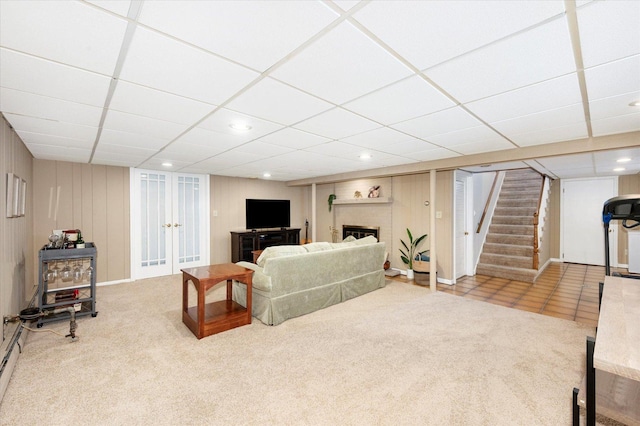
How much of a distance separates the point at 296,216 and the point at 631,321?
23.4 feet

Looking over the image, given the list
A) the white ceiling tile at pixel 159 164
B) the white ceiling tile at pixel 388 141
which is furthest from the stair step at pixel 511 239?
the white ceiling tile at pixel 159 164

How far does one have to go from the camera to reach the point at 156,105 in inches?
88.0

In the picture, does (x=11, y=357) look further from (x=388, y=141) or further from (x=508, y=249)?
(x=508, y=249)

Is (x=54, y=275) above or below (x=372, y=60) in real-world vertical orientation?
below

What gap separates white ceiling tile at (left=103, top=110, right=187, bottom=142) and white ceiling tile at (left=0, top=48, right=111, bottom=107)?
0.39 metres

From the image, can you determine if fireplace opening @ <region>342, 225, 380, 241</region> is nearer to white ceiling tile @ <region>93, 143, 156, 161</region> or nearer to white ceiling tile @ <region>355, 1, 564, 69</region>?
white ceiling tile @ <region>93, 143, 156, 161</region>

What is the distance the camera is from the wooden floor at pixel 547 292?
3809mm

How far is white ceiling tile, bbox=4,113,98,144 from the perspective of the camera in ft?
8.58

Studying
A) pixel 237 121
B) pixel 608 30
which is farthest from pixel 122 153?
pixel 608 30

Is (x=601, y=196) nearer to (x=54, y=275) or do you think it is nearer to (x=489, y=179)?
(x=489, y=179)

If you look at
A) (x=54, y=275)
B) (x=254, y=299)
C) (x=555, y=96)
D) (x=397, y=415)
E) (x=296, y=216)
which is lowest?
(x=397, y=415)

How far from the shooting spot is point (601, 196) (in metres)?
6.62

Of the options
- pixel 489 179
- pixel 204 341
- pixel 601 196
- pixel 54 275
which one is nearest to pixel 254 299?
pixel 204 341

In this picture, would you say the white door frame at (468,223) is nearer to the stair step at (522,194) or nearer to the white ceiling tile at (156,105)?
the stair step at (522,194)
